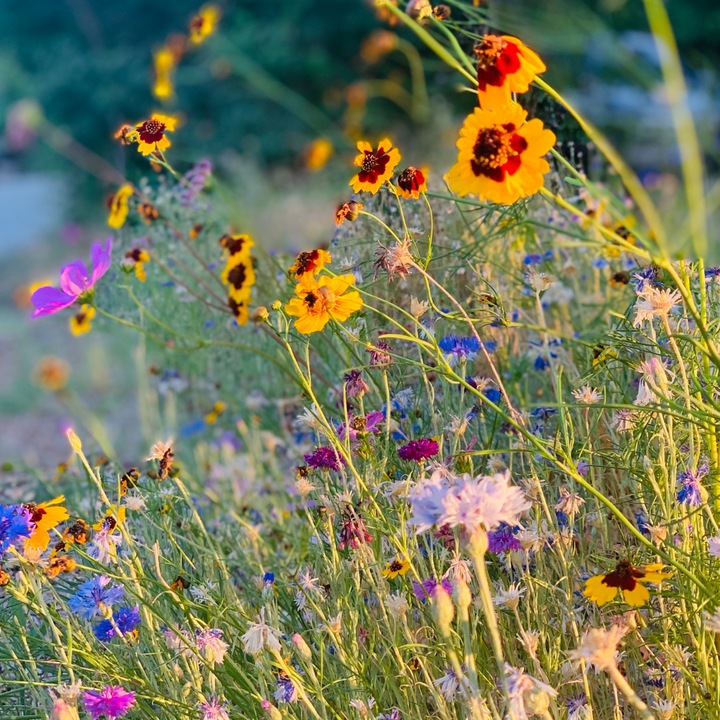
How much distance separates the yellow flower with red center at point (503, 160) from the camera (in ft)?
3.25

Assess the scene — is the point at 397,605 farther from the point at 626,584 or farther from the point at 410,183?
the point at 410,183

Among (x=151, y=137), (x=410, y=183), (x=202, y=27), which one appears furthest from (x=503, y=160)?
(x=202, y=27)

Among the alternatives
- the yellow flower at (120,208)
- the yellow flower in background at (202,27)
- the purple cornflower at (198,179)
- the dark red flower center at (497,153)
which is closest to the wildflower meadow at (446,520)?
the dark red flower center at (497,153)

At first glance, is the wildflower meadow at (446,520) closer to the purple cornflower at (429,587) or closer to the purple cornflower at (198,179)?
the purple cornflower at (429,587)

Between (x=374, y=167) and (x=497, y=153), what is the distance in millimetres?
386

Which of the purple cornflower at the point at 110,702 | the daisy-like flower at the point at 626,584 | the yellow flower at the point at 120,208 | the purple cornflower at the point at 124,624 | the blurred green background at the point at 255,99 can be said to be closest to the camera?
the daisy-like flower at the point at 626,584

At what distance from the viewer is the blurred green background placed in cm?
757

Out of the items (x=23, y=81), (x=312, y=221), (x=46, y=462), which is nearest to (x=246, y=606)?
(x=46, y=462)

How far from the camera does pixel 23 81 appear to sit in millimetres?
11570

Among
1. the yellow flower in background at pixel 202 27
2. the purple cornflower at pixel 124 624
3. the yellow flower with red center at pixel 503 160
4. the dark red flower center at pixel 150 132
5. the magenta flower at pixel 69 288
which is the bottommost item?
the purple cornflower at pixel 124 624

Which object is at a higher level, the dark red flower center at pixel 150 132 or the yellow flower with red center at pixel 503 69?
the dark red flower center at pixel 150 132

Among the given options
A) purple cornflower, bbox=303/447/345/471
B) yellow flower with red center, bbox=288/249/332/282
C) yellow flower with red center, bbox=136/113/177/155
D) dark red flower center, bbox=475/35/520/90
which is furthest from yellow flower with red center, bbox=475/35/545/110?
yellow flower with red center, bbox=136/113/177/155

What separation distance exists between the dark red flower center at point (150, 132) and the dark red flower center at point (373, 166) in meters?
0.46

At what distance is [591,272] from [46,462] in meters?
2.44
